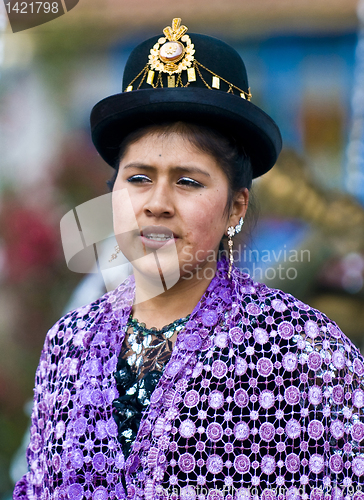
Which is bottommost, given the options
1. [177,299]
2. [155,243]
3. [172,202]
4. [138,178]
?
[177,299]

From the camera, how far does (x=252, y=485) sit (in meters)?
1.33

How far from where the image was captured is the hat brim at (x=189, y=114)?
136cm

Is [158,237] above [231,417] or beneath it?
above

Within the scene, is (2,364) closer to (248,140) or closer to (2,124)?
(2,124)

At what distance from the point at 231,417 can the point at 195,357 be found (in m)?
0.21

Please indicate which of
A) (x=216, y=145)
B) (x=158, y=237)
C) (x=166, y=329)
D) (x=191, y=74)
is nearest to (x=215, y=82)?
(x=191, y=74)

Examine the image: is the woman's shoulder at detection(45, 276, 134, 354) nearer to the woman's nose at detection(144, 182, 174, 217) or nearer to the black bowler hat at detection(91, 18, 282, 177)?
the woman's nose at detection(144, 182, 174, 217)

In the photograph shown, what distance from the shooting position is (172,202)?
4.57 feet

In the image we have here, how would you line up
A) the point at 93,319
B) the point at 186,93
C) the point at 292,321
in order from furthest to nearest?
the point at 93,319 → the point at 292,321 → the point at 186,93

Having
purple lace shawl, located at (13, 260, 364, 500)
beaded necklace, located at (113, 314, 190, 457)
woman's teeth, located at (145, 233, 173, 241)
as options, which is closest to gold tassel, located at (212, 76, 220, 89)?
woman's teeth, located at (145, 233, 173, 241)

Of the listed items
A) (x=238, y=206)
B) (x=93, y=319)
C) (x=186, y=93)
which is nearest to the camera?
(x=186, y=93)

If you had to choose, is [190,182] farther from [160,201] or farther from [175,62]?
[175,62]

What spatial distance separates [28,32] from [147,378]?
7.88 ft

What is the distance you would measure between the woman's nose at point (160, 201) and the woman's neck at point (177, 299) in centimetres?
27
